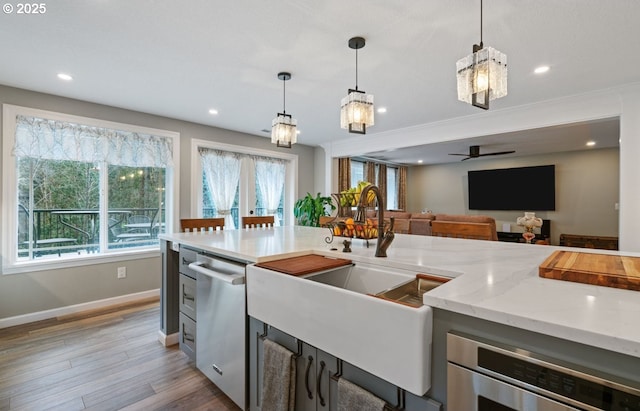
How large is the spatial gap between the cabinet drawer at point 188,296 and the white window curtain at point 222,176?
104 inches

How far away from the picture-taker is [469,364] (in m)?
0.80

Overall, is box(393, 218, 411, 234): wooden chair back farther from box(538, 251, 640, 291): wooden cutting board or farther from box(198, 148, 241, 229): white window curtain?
box(198, 148, 241, 229): white window curtain

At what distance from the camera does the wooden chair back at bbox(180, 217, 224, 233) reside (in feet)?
9.28

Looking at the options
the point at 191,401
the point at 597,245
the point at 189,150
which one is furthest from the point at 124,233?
the point at 597,245

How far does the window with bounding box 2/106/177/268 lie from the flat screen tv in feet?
22.8

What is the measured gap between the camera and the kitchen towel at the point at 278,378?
4.15ft

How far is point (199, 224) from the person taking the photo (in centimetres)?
293

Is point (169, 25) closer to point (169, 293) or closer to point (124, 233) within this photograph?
point (169, 293)

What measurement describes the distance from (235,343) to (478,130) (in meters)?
3.99

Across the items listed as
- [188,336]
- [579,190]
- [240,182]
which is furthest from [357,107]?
[579,190]

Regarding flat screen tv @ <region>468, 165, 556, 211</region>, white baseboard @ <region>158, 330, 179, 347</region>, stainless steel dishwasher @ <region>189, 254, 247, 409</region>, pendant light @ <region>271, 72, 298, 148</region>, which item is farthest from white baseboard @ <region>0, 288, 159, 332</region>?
flat screen tv @ <region>468, 165, 556, 211</region>

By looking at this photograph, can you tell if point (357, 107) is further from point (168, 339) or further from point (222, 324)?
point (168, 339)

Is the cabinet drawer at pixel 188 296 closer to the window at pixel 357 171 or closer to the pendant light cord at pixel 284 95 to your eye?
the pendant light cord at pixel 284 95

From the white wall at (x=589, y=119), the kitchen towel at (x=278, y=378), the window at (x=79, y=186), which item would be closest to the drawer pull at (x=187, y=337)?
the kitchen towel at (x=278, y=378)
